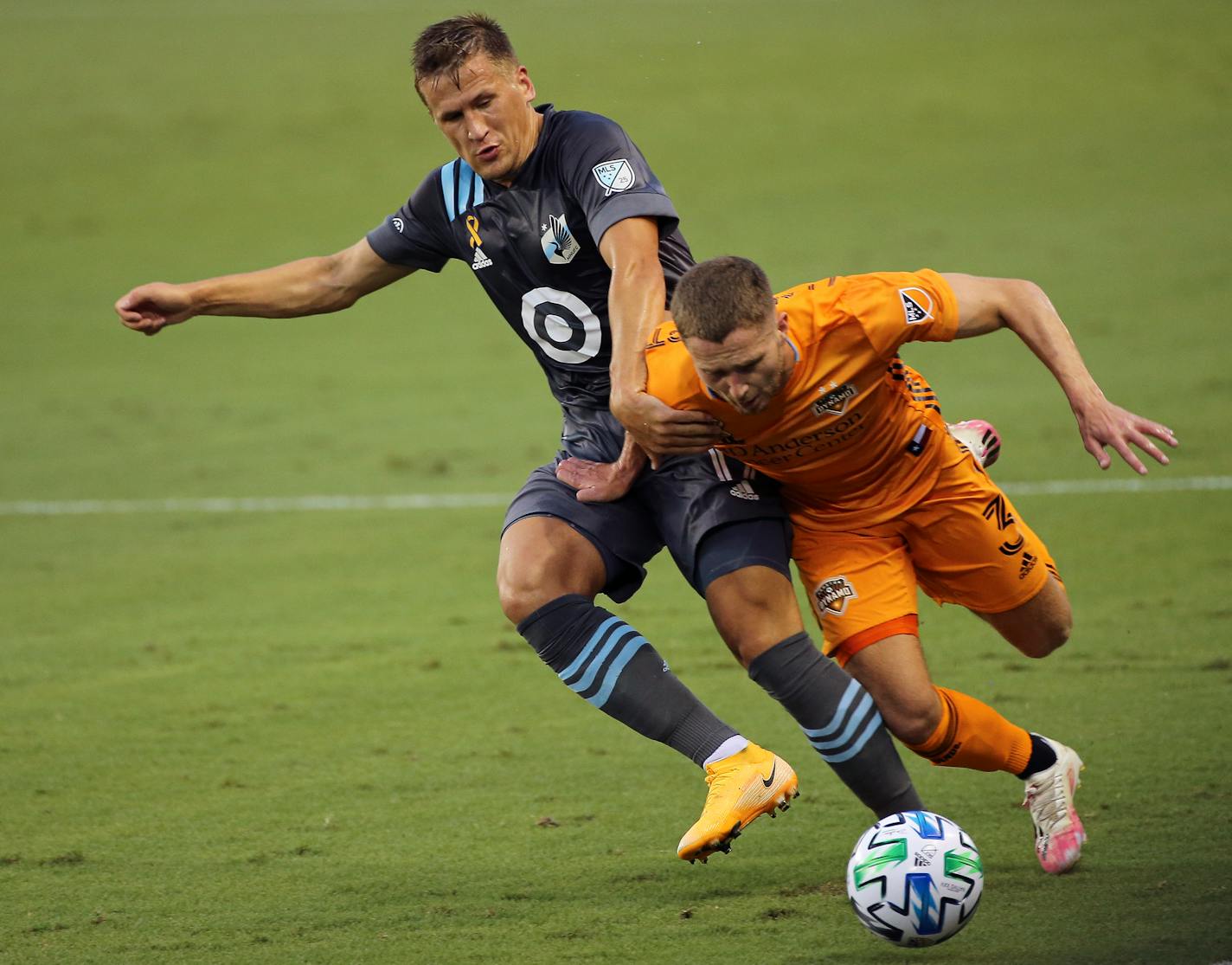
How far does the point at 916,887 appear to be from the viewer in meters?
4.52

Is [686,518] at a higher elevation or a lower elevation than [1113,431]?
lower

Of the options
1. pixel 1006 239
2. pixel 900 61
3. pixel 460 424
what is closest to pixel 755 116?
pixel 900 61

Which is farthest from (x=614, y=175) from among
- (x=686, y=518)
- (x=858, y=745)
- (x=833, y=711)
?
(x=858, y=745)

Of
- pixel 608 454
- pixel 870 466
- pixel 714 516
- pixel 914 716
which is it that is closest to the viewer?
pixel 714 516

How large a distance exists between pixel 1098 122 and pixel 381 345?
12.1m

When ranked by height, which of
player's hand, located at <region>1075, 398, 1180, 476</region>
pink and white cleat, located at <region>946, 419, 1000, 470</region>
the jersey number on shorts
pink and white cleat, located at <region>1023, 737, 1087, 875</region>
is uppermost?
the jersey number on shorts

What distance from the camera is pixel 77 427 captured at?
48.9 feet

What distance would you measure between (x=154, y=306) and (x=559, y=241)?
1.49 meters

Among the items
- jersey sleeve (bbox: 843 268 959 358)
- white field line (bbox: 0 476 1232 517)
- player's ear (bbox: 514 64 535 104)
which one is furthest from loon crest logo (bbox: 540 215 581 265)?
white field line (bbox: 0 476 1232 517)

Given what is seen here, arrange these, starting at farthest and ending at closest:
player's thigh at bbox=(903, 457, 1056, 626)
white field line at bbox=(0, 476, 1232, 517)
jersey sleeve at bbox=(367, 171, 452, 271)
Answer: white field line at bbox=(0, 476, 1232, 517) < jersey sleeve at bbox=(367, 171, 452, 271) < player's thigh at bbox=(903, 457, 1056, 626)

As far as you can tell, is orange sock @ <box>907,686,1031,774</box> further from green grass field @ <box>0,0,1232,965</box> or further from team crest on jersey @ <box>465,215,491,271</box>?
team crest on jersey @ <box>465,215,491,271</box>

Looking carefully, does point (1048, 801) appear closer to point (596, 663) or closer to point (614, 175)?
point (596, 663)

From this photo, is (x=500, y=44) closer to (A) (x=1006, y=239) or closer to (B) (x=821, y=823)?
(B) (x=821, y=823)

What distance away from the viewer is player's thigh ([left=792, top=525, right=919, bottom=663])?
5.39 metres
